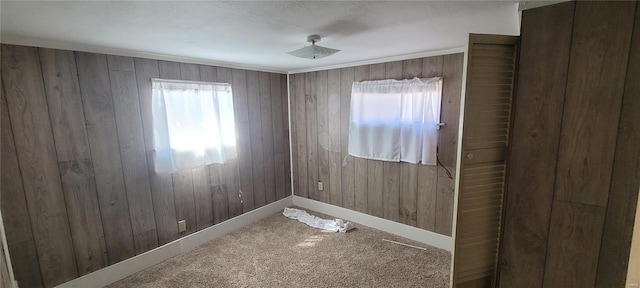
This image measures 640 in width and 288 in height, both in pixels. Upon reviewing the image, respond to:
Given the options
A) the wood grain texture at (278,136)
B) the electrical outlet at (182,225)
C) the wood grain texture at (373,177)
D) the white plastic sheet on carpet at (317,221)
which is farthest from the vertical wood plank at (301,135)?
the electrical outlet at (182,225)

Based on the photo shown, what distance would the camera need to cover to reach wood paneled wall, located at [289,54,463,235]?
2626 mm

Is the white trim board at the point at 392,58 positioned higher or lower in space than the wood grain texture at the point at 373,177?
higher

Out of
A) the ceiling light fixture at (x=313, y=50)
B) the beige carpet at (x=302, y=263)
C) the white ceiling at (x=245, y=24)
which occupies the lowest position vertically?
the beige carpet at (x=302, y=263)

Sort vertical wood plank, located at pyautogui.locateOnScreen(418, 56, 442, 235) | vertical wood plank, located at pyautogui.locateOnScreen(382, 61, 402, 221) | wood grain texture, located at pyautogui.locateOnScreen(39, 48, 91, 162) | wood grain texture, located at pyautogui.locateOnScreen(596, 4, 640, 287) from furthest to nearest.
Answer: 1. vertical wood plank, located at pyautogui.locateOnScreen(382, 61, 402, 221)
2. vertical wood plank, located at pyautogui.locateOnScreen(418, 56, 442, 235)
3. wood grain texture, located at pyautogui.locateOnScreen(39, 48, 91, 162)
4. wood grain texture, located at pyautogui.locateOnScreen(596, 4, 640, 287)

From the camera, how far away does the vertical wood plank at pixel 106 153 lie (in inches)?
85.0

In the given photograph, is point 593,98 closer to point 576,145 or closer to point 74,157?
point 576,145

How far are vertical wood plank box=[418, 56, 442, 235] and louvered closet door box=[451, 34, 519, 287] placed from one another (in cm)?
95

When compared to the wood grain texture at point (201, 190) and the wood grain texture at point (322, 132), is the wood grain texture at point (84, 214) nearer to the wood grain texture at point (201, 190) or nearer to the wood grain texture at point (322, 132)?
the wood grain texture at point (201, 190)

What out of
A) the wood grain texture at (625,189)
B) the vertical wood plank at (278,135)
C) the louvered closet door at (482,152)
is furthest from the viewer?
the vertical wood plank at (278,135)

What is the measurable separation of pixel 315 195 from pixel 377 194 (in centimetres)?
99

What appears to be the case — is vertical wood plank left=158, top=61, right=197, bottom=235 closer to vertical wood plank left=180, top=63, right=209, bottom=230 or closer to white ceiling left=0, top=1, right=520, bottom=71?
vertical wood plank left=180, top=63, right=209, bottom=230

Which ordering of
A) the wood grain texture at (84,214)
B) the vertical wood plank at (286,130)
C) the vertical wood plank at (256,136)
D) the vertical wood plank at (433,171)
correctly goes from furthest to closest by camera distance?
1. the vertical wood plank at (286,130)
2. the vertical wood plank at (256,136)
3. the vertical wood plank at (433,171)
4. the wood grain texture at (84,214)

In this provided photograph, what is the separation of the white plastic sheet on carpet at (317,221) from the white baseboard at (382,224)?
16 centimetres

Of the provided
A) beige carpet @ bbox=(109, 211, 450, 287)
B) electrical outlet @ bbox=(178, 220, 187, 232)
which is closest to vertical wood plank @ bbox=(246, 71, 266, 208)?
beige carpet @ bbox=(109, 211, 450, 287)
